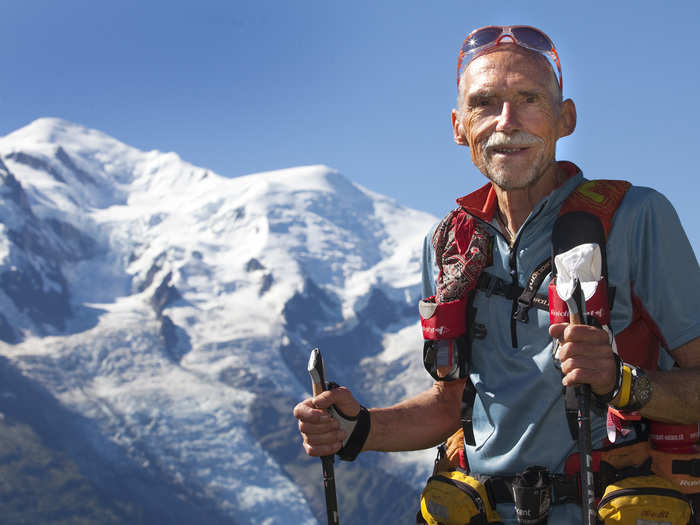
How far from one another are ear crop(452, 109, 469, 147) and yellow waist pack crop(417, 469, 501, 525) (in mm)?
2600

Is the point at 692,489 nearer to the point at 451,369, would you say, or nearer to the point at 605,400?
the point at 605,400

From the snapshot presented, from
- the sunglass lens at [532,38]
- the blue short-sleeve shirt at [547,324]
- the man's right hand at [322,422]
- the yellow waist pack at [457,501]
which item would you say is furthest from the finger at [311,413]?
the sunglass lens at [532,38]

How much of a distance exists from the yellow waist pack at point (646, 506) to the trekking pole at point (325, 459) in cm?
198

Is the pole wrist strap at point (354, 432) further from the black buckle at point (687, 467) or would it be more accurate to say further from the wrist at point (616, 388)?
the black buckle at point (687, 467)

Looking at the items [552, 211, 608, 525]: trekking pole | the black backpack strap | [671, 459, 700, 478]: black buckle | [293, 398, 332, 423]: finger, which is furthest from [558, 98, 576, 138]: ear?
[293, 398, 332, 423]: finger

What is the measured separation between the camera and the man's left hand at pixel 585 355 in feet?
15.1

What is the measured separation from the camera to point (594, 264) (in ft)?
15.8

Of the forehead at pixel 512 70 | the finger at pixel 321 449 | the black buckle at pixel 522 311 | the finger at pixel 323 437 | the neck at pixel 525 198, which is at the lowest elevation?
the finger at pixel 321 449

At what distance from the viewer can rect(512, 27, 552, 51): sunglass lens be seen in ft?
19.6

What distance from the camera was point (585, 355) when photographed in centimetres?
464

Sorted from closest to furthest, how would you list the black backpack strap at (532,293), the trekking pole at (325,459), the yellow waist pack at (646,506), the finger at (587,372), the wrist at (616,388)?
1. the finger at (587,372)
2. the wrist at (616,388)
3. the yellow waist pack at (646,506)
4. the black backpack strap at (532,293)
5. the trekking pole at (325,459)

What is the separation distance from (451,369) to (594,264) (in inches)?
65.5

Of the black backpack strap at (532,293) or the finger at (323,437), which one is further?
the finger at (323,437)

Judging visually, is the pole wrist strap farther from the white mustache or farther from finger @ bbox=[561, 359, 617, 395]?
the white mustache
